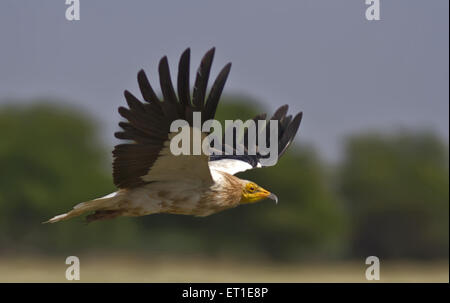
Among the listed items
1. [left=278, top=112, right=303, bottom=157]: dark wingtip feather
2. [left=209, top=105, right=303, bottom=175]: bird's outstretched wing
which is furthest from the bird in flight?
[left=278, top=112, right=303, bottom=157]: dark wingtip feather

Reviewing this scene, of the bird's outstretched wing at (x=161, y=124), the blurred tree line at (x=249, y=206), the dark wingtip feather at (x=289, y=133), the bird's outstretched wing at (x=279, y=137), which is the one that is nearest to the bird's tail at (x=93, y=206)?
the bird's outstretched wing at (x=161, y=124)

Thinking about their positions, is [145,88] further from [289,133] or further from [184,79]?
[289,133]

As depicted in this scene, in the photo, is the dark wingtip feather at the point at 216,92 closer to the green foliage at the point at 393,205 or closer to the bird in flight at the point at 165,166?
the bird in flight at the point at 165,166

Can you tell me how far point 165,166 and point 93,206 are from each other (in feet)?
3.06

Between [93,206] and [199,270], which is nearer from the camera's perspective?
[93,206]

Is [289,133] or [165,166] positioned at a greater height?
[289,133]

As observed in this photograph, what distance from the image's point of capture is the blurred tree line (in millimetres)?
51969

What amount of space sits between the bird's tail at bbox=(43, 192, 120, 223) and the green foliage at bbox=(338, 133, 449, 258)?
50446 millimetres

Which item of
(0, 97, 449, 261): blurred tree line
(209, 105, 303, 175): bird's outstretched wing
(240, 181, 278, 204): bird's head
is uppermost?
(0, 97, 449, 261): blurred tree line

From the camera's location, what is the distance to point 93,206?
9461mm

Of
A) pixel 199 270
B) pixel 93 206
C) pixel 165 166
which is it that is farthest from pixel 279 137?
pixel 199 270

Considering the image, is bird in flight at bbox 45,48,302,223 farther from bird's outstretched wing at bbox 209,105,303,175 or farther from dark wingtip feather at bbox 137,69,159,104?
bird's outstretched wing at bbox 209,105,303,175

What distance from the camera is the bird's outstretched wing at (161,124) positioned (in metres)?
8.28
